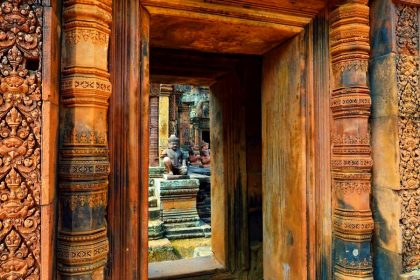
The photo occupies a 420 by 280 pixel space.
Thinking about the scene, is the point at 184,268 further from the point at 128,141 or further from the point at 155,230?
the point at 128,141

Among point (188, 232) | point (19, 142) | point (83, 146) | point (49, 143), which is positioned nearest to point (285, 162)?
point (83, 146)

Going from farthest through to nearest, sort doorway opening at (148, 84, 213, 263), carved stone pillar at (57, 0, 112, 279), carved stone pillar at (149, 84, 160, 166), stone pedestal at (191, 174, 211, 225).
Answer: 1. carved stone pillar at (149, 84, 160, 166)
2. stone pedestal at (191, 174, 211, 225)
3. doorway opening at (148, 84, 213, 263)
4. carved stone pillar at (57, 0, 112, 279)

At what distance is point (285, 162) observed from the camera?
A: 7.41 ft

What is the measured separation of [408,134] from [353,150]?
1.28ft

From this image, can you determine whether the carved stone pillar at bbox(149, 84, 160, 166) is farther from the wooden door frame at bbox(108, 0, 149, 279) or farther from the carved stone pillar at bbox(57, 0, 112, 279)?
the carved stone pillar at bbox(57, 0, 112, 279)

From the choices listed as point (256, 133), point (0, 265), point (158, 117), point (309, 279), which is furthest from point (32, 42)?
point (158, 117)

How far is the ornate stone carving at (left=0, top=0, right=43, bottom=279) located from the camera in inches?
48.6

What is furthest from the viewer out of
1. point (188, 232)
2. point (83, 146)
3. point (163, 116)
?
point (163, 116)

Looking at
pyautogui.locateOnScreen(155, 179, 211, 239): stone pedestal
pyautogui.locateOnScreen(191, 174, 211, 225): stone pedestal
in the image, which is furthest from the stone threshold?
pyautogui.locateOnScreen(191, 174, 211, 225): stone pedestal

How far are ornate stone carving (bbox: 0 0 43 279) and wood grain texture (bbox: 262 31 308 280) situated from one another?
5.40ft

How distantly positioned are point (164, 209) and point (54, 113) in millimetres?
5615

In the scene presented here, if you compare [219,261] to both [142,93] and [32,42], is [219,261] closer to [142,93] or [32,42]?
[142,93]

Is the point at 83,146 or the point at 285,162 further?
the point at 285,162

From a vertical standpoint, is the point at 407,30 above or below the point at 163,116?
below
